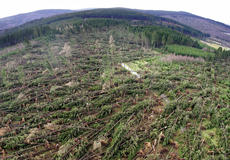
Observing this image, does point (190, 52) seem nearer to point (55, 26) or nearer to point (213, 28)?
point (55, 26)

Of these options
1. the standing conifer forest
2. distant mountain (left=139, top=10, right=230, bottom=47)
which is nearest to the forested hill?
distant mountain (left=139, top=10, right=230, bottom=47)

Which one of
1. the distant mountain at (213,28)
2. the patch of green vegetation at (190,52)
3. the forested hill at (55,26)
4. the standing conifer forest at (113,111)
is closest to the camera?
the standing conifer forest at (113,111)

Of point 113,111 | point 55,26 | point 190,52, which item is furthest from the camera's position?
point 55,26

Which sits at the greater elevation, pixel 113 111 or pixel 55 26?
pixel 55 26

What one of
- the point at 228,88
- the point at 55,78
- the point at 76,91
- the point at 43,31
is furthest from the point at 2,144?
the point at 43,31

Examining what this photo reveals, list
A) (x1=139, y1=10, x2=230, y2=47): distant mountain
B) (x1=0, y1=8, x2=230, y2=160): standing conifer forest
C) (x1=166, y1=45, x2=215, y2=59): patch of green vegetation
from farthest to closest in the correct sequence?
1. (x1=139, y1=10, x2=230, y2=47): distant mountain
2. (x1=166, y1=45, x2=215, y2=59): patch of green vegetation
3. (x1=0, y1=8, x2=230, y2=160): standing conifer forest

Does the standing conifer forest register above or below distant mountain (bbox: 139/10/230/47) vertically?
below

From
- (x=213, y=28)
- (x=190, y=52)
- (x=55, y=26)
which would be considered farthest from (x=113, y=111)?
(x=213, y=28)

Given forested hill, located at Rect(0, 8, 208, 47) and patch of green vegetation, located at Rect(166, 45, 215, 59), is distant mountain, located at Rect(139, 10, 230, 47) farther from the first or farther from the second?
patch of green vegetation, located at Rect(166, 45, 215, 59)

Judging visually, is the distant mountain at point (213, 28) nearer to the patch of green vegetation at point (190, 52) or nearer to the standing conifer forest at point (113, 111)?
the patch of green vegetation at point (190, 52)

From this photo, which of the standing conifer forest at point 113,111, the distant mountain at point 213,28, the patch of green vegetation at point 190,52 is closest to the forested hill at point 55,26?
the distant mountain at point 213,28

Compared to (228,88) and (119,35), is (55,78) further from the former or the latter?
(119,35)
